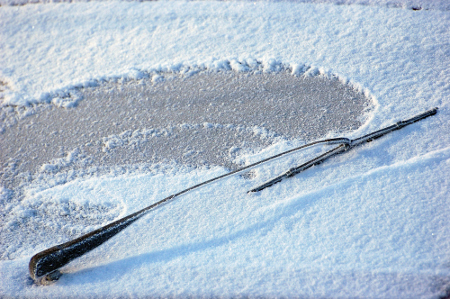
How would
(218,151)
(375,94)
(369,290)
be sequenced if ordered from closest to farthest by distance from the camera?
1. (369,290)
2. (218,151)
3. (375,94)

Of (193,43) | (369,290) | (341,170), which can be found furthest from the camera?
(193,43)

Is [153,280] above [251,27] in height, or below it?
below

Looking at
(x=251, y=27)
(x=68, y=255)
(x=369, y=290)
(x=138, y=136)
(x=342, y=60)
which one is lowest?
(x=369, y=290)

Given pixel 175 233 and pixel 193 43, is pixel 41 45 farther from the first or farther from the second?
pixel 175 233

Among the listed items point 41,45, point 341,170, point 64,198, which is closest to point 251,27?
point 341,170

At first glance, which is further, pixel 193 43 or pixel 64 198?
pixel 193 43

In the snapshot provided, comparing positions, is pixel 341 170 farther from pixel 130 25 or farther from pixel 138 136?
pixel 130 25
